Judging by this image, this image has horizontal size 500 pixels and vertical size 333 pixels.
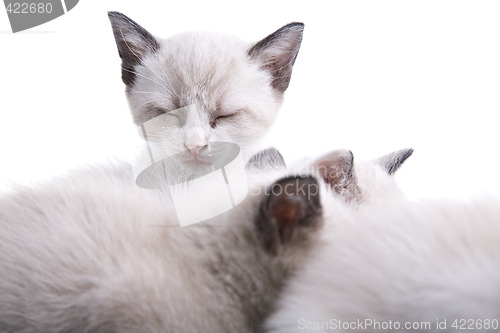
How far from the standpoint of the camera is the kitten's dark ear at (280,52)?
3.24ft

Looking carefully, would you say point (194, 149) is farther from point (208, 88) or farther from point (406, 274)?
point (406, 274)

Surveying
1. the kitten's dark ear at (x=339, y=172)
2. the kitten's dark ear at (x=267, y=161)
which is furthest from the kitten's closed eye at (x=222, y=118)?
the kitten's dark ear at (x=339, y=172)

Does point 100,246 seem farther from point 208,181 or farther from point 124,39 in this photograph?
point 124,39

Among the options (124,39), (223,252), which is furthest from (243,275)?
(124,39)

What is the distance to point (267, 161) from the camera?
0.80 meters

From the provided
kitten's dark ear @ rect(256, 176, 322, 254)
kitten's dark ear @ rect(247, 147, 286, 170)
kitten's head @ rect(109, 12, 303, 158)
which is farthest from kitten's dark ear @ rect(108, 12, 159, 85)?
kitten's dark ear @ rect(256, 176, 322, 254)

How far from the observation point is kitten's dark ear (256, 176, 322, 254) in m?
0.52

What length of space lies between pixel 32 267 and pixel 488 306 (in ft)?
1.38

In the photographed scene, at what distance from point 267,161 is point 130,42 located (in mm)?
380

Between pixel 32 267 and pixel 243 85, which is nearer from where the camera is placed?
pixel 32 267

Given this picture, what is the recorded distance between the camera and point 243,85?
955mm

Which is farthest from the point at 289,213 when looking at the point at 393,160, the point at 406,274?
the point at 393,160

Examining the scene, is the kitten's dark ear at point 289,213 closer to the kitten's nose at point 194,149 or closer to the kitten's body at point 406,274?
the kitten's body at point 406,274

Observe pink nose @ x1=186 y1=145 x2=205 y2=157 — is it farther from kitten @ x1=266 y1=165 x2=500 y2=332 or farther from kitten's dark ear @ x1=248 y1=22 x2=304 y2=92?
kitten @ x1=266 y1=165 x2=500 y2=332
